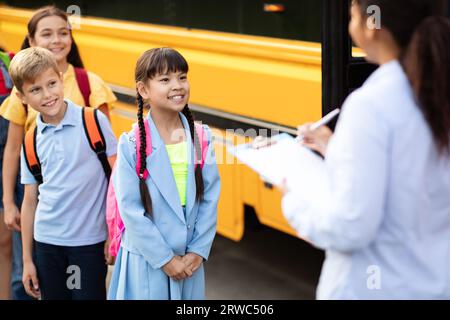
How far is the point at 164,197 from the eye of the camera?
2238 mm

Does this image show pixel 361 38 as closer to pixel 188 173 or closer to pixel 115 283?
pixel 188 173

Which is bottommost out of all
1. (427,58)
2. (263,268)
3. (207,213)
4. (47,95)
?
(263,268)

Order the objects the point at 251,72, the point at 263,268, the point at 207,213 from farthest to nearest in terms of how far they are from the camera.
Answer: the point at 263,268
the point at 251,72
the point at 207,213

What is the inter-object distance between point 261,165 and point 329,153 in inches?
9.1

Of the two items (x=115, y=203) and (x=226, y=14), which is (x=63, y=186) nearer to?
(x=115, y=203)

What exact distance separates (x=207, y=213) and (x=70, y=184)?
1.87ft

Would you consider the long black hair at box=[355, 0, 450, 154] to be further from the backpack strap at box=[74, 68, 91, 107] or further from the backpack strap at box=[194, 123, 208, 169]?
the backpack strap at box=[74, 68, 91, 107]

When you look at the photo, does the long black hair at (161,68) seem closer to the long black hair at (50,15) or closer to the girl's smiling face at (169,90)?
the girl's smiling face at (169,90)

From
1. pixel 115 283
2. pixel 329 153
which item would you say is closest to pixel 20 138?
pixel 115 283

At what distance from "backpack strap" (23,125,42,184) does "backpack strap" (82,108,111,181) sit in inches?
7.9

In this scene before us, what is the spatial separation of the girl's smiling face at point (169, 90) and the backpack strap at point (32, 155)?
1.93ft

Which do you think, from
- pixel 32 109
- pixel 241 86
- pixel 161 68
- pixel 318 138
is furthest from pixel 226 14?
pixel 318 138

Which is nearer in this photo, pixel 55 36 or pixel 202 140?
pixel 202 140
